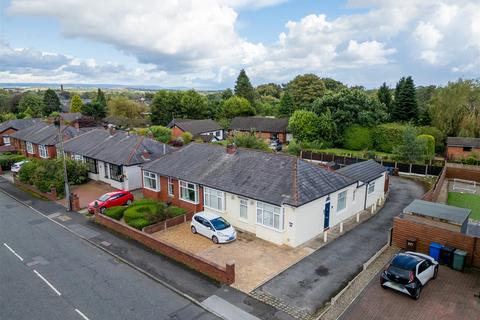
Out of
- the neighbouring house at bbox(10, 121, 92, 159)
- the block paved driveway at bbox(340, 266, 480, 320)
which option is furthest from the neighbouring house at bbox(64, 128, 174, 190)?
the block paved driveway at bbox(340, 266, 480, 320)

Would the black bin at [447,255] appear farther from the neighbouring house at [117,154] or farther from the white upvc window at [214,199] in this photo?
the neighbouring house at [117,154]

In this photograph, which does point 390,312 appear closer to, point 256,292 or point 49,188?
point 256,292

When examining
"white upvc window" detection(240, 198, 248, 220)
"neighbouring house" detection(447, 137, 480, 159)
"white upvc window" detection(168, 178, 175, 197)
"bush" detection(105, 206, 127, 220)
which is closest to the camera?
"white upvc window" detection(240, 198, 248, 220)

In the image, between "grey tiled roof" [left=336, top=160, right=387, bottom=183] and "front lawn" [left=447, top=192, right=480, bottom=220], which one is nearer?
"grey tiled roof" [left=336, top=160, right=387, bottom=183]

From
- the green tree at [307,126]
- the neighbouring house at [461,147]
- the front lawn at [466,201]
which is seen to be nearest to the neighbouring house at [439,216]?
the front lawn at [466,201]

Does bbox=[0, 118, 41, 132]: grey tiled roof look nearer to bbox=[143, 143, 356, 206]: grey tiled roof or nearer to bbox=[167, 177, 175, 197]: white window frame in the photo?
bbox=[143, 143, 356, 206]: grey tiled roof

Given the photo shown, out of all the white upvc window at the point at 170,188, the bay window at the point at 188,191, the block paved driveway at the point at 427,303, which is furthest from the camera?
the white upvc window at the point at 170,188
